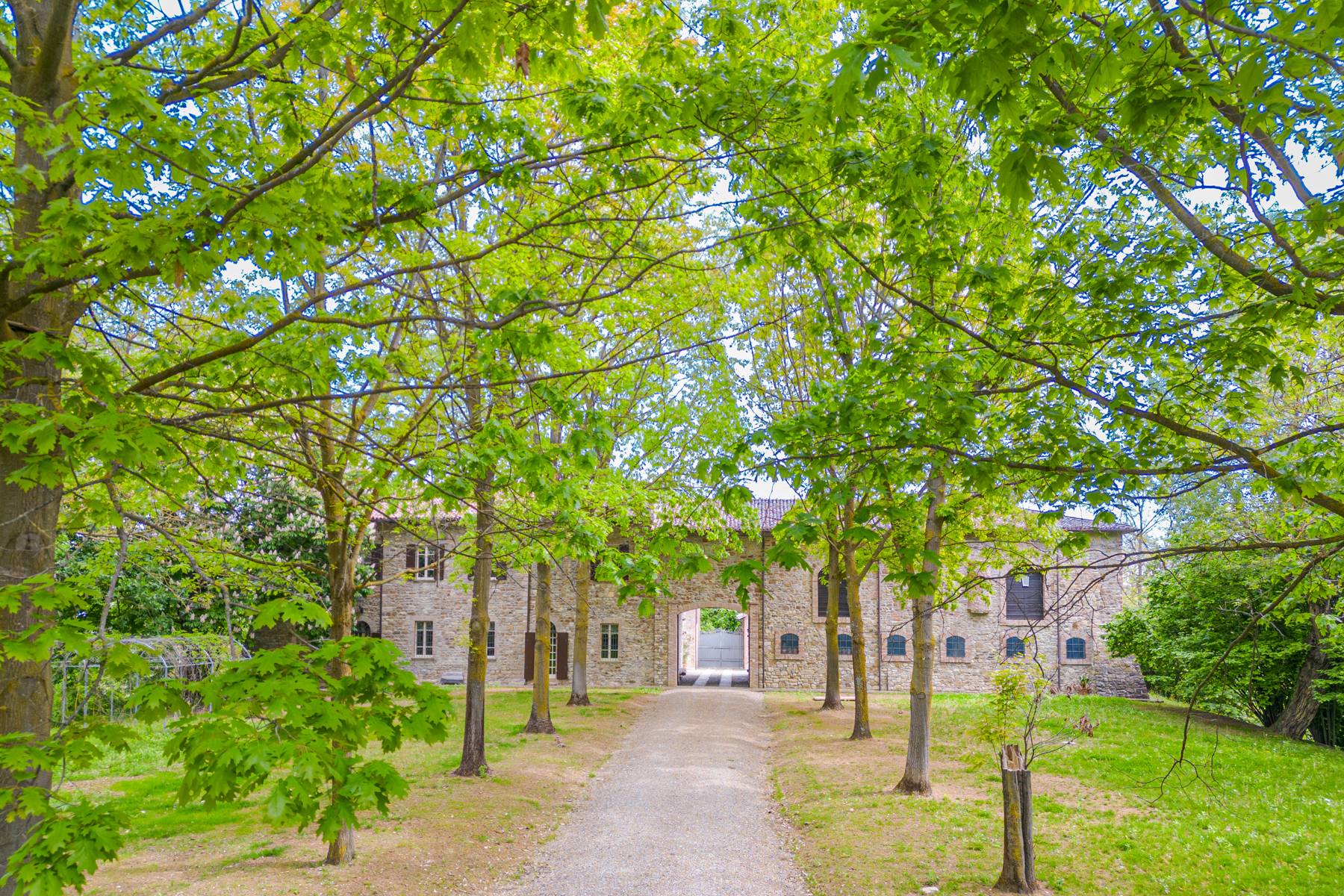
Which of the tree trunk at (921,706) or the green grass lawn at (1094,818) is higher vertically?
the tree trunk at (921,706)

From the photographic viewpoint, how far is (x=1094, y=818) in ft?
36.3

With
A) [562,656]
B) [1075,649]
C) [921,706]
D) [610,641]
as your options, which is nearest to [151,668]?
[921,706]

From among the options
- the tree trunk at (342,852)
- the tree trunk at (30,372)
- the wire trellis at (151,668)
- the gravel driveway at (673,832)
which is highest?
the tree trunk at (30,372)

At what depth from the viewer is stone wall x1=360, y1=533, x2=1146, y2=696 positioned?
98.3 feet

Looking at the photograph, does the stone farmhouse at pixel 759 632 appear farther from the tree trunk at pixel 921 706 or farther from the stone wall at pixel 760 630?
the tree trunk at pixel 921 706

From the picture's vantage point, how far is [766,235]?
259 inches

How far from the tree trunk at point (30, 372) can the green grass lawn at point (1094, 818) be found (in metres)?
7.23

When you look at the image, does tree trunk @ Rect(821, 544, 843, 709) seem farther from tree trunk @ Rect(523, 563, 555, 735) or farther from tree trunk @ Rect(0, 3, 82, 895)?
tree trunk @ Rect(0, 3, 82, 895)

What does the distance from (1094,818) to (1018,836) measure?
3.51m

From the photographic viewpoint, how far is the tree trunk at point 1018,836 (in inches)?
329

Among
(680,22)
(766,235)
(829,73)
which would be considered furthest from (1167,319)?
(680,22)

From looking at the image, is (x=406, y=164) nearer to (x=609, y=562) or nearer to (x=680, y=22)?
(x=680, y=22)

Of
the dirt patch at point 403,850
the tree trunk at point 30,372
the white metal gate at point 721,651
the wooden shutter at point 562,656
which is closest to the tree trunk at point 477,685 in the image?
the dirt patch at point 403,850

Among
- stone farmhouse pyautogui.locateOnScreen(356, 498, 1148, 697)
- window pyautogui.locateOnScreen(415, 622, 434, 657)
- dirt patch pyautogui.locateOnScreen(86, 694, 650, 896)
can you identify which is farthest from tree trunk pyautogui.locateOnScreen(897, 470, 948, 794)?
window pyautogui.locateOnScreen(415, 622, 434, 657)
